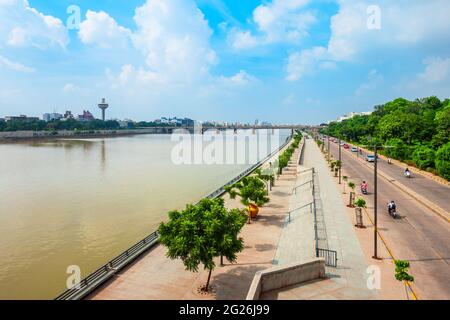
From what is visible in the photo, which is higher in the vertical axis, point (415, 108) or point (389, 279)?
point (415, 108)

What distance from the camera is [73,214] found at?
31.6 meters

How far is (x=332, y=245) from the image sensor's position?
801 inches

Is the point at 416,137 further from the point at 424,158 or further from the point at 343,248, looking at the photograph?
the point at 343,248

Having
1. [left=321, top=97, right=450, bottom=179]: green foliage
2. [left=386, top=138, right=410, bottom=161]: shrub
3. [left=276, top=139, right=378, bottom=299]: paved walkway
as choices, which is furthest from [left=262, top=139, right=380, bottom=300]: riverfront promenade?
[left=386, top=138, right=410, bottom=161]: shrub

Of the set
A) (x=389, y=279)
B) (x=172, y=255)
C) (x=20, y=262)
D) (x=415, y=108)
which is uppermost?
(x=415, y=108)

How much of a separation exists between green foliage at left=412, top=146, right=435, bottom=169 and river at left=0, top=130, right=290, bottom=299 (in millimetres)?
28621

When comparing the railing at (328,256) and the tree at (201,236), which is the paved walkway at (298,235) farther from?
the tree at (201,236)

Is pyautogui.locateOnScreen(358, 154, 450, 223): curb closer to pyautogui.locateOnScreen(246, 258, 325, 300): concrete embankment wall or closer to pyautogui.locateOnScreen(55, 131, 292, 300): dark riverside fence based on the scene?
pyautogui.locateOnScreen(246, 258, 325, 300): concrete embankment wall

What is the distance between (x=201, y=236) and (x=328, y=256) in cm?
704

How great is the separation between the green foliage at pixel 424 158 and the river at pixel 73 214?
28.6m

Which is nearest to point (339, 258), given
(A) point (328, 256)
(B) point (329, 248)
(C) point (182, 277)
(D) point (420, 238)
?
(A) point (328, 256)

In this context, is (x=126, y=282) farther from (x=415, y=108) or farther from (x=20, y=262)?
(x=415, y=108)
